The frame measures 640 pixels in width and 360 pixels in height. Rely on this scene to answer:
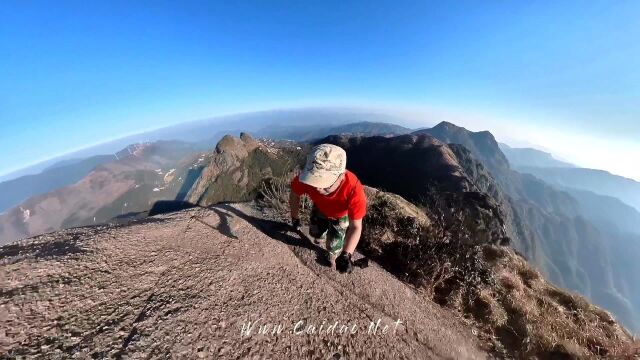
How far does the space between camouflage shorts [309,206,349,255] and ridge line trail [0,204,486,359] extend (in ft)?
1.42

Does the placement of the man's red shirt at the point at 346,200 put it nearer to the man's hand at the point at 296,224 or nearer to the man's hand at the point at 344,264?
the man's hand at the point at 344,264

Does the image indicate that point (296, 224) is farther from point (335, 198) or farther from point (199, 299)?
point (199, 299)

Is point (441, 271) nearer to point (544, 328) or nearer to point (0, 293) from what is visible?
point (544, 328)

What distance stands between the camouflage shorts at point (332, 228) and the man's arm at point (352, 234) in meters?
0.24

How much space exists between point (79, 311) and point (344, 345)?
3197 millimetres

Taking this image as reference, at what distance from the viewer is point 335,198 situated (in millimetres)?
5426

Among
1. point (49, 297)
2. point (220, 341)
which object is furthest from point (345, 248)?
point (49, 297)

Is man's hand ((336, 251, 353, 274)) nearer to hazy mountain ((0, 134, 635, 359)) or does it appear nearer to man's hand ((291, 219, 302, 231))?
hazy mountain ((0, 134, 635, 359))

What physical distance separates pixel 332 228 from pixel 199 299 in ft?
8.21

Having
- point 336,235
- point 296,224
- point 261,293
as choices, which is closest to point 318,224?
point 296,224

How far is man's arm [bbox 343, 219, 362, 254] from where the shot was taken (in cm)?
536

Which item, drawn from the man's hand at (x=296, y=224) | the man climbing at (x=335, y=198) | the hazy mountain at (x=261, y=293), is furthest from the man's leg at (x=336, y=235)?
the man's hand at (x=296, y=224)

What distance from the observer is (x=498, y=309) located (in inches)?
305

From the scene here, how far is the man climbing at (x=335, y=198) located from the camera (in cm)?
500
